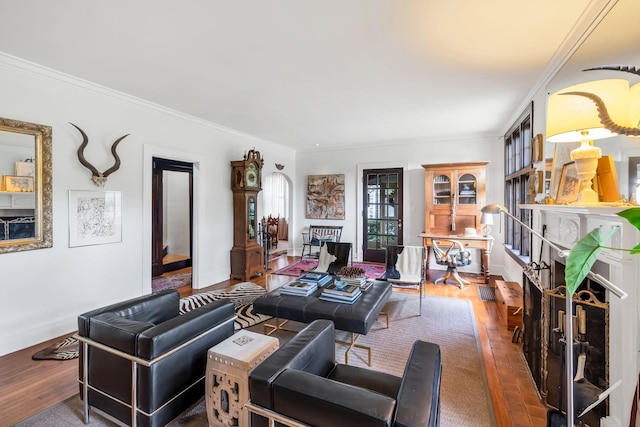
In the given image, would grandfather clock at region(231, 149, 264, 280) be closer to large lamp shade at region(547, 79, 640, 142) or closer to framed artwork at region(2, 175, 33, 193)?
framed artwork at region(2, 175, 33, 193)

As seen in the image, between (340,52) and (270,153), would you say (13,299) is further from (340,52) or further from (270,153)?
(270,153)

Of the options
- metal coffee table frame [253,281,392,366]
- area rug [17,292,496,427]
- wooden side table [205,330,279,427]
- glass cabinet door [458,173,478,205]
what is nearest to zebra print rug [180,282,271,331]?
area rug [17,292,496,427]

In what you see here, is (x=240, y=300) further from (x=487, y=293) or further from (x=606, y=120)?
(x=606, y=120)

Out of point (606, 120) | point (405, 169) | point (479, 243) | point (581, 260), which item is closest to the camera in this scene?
point (581, 260)

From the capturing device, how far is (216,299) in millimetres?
4035

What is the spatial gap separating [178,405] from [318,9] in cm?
265

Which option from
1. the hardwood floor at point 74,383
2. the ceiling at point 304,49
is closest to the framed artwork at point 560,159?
the ceiling at point 304,49

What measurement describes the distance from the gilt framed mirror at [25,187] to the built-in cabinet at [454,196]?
5364 mm

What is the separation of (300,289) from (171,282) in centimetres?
314

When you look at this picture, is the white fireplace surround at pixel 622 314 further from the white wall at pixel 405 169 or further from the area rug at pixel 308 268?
the white wall at pixel 405 169

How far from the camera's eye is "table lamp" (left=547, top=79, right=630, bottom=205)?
55.4 inches

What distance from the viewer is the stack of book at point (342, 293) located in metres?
2.76

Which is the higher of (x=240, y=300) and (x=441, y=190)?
(x=441, y=190)

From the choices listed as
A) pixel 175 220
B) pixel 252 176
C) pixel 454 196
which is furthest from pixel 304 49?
pixel 175 220
